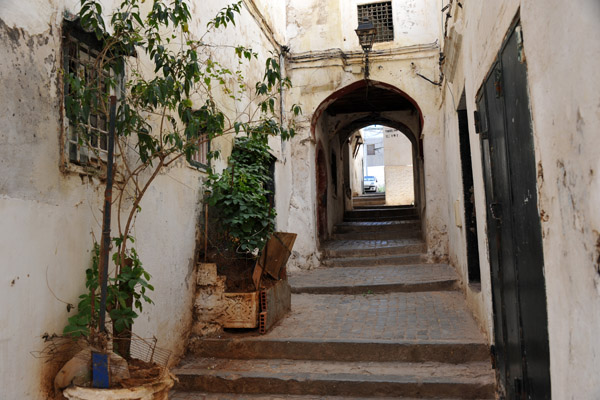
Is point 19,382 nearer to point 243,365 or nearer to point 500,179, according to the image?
point 243,365

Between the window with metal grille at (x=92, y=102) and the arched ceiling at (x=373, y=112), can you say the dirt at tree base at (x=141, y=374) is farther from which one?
the arched ceiling at (x=373, y=112)

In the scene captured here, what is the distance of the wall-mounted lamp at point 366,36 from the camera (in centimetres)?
863

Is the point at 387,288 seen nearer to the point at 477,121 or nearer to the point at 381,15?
the point at 477,121

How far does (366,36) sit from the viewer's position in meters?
8.95

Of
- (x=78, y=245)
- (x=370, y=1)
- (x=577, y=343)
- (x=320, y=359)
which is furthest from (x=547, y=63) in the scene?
(x=370, y=1)

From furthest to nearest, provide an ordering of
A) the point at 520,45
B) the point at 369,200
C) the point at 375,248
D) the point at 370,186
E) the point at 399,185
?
the point at 370,186
the point at 399,185
the point at 369,200
the point at 375,248
the point at 520,45

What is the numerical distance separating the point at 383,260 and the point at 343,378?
5288 millimetres

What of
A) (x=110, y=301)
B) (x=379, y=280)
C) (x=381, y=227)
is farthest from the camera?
(x=381, y=227)

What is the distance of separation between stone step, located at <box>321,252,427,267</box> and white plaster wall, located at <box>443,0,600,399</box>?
290 inches

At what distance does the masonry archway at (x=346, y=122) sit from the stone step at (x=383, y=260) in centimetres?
137

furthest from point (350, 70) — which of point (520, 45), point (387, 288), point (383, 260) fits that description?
point (520, 45)

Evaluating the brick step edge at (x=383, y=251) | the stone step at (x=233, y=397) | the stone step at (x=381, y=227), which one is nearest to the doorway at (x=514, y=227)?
the stone step at (x=233, y=397)

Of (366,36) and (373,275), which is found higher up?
(366,36)

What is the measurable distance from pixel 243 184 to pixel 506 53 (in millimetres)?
3473
